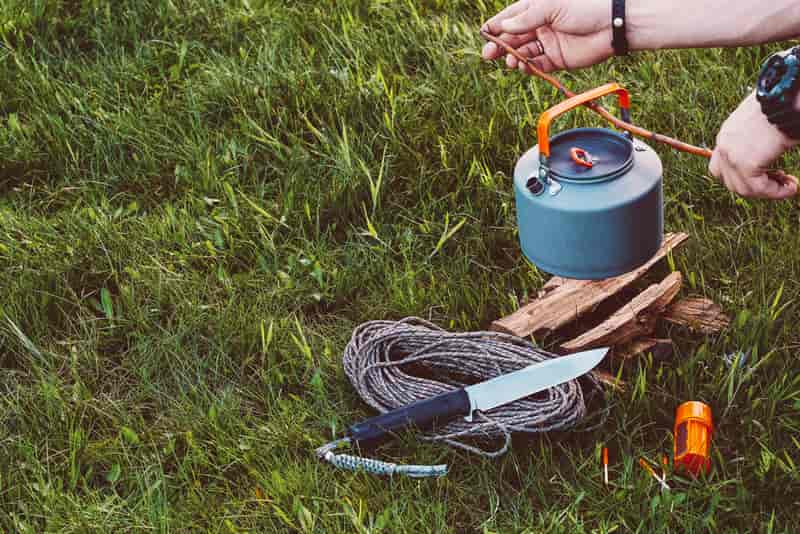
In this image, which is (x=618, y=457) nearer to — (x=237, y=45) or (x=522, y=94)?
(x=522, y=94)

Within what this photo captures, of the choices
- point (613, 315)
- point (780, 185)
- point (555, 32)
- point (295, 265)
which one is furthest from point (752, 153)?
point (295, 265)

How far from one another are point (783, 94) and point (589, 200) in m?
0.48

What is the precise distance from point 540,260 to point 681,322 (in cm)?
74

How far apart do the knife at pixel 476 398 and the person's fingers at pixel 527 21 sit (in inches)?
38.0

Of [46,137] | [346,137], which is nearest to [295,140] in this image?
[346,137]

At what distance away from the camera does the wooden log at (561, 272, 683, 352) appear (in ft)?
9.53

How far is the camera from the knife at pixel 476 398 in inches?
108

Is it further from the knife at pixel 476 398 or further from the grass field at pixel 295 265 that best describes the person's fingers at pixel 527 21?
the knife at pixel 476 398

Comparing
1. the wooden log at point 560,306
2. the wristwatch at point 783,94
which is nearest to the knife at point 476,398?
the wooden log at point 560,306

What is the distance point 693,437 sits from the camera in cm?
262

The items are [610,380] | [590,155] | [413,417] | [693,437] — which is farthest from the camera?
[610,380]

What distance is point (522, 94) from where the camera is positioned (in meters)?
3.84

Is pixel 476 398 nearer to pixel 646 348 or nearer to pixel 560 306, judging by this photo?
pixel 560 306

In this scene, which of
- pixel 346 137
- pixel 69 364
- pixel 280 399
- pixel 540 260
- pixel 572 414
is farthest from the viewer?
pixel 346 137
